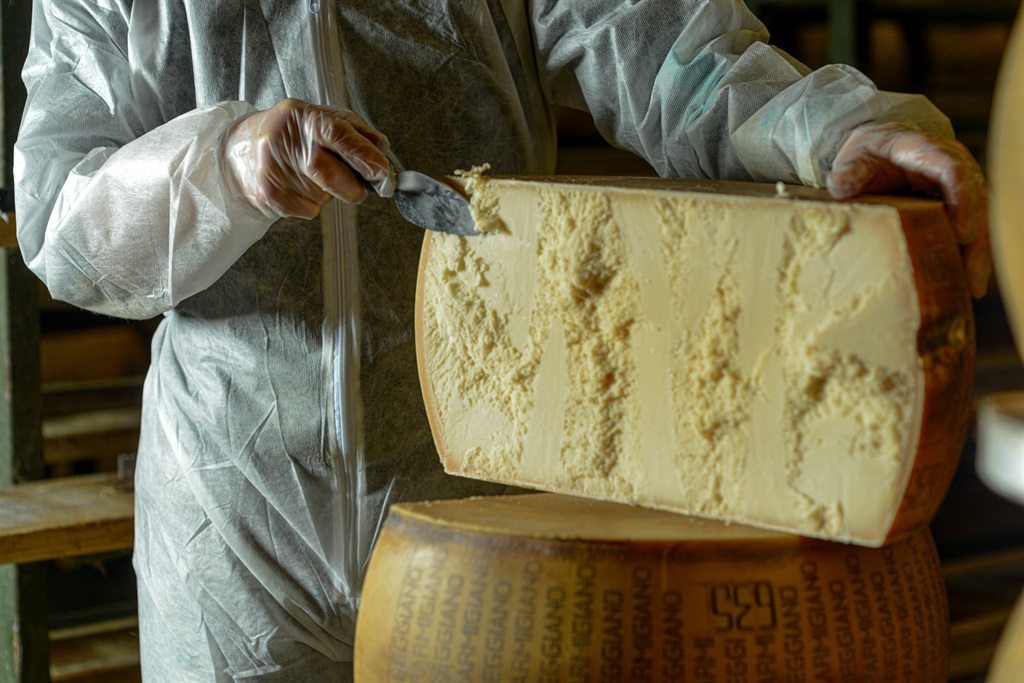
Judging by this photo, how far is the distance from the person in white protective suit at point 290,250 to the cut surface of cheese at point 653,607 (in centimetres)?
35

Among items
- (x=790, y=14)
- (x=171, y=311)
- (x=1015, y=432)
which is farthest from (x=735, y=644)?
(x=790, y=14)

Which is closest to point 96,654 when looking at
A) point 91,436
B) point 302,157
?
point 91,436

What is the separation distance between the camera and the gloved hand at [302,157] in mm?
1046

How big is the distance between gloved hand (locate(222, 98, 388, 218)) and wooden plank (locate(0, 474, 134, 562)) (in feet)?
2.38

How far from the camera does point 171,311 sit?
4.47 feet

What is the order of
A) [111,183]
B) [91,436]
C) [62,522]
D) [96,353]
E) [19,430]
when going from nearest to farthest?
1. [111,183]
2. [62,522]
3. [19,430]
4. [91,436]
5. [96,353]

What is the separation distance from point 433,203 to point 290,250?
0.27m

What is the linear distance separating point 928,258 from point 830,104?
0.85 feet

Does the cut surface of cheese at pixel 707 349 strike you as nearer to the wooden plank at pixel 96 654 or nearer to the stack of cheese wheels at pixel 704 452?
the stack of cheese wheels at pixel 704 452

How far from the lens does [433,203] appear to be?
1087 millimetres

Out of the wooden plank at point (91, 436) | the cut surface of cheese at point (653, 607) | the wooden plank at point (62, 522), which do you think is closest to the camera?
the cut surface of cheese at point (653, 607)

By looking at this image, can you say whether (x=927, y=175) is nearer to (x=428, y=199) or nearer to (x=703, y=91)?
(x=703, y=91)

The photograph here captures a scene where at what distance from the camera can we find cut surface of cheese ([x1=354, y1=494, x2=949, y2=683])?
0.86 m

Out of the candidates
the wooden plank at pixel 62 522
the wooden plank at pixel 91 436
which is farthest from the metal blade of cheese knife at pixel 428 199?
the wooden plank at pixel 91 436
